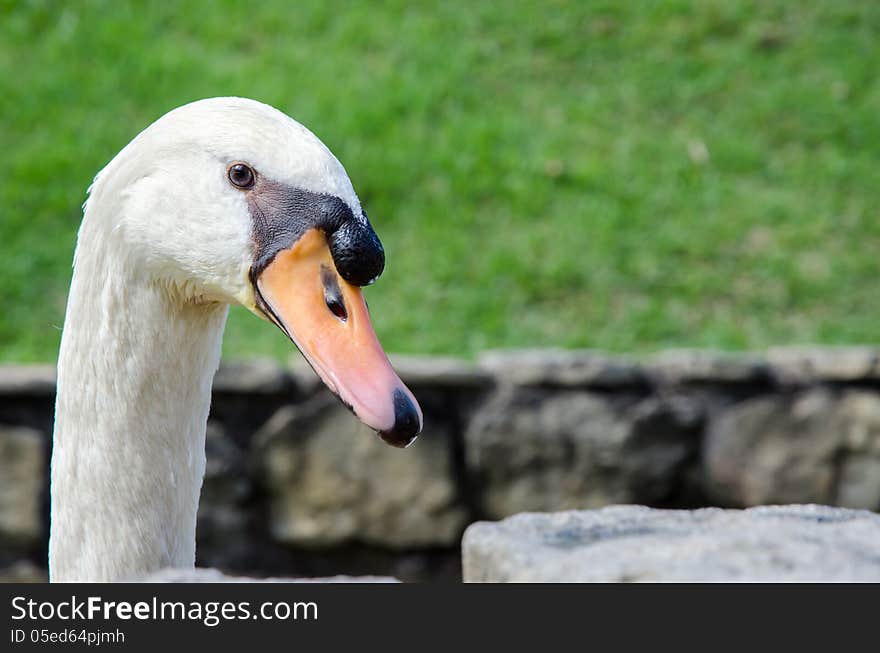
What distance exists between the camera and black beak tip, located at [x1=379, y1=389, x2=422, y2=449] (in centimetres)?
176

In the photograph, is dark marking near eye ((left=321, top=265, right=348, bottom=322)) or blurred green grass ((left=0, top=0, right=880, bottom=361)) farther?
blurred green grass ((left=0, top=0, right=880, bottom=361))

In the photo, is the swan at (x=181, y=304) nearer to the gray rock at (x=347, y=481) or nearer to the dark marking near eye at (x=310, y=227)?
the dark marking near eye at (x=310, y=227)

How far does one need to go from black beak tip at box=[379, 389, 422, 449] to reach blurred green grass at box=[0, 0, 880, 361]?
112 inches

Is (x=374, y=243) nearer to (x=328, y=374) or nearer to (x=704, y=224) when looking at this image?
(x=328, y=374)

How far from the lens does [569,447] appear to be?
4.05 metres

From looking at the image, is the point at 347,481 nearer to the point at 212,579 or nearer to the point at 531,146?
the point at 531,146

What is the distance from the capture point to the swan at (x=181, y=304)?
6.08 feet

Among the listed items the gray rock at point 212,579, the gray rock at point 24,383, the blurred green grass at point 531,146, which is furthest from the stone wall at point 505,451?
the gray rock at point 212,579

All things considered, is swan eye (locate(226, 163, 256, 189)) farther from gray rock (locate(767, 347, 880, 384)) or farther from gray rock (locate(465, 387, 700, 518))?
gray rock (locate(767, 347, 880, 384))

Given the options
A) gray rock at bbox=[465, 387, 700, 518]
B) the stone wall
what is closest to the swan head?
the stone wall

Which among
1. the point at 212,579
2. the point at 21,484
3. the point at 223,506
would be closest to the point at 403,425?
the point at 212,579

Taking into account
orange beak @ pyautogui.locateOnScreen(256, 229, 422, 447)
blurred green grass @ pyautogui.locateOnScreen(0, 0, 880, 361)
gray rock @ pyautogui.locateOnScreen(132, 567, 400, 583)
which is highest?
blurred green grass @ pyautogui.locateOnScreen(0, 0, 880, 361)

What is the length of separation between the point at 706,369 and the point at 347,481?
1238 millimetres
